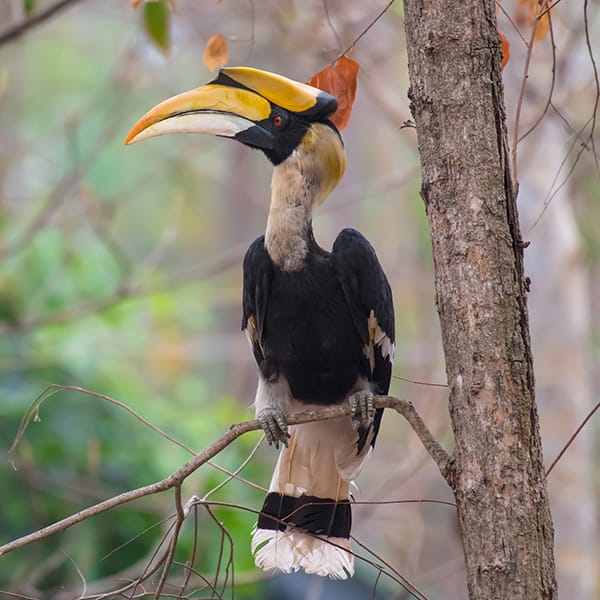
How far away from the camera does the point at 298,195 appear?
243 cm

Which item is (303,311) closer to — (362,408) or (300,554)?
(362,408)

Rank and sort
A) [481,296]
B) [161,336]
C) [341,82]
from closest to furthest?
[481,296]
[341,82]
[161,336]

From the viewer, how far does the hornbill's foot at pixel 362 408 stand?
2.21 meters

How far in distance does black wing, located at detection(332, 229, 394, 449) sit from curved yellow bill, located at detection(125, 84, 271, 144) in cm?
40

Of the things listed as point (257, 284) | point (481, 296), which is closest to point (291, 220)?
point (257, 284)

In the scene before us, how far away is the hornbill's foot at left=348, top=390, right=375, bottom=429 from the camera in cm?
221

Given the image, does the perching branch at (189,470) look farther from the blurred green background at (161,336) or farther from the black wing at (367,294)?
the blurred green background at (161,336)

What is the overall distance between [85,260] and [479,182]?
3.31 meters

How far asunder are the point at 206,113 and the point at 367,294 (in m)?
0.60

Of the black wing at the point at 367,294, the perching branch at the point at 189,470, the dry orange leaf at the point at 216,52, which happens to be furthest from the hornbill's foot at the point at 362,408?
the dry orange leaf at the point at 216,52

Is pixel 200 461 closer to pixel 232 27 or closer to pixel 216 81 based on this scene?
pixel 216 81

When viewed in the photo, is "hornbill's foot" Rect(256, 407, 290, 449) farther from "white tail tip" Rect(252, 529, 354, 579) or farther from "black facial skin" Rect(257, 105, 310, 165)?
"black facial skin" Rect(257, 105, 310, 165)

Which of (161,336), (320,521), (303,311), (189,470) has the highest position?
(161,336)

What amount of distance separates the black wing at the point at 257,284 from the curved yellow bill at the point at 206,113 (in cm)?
34
